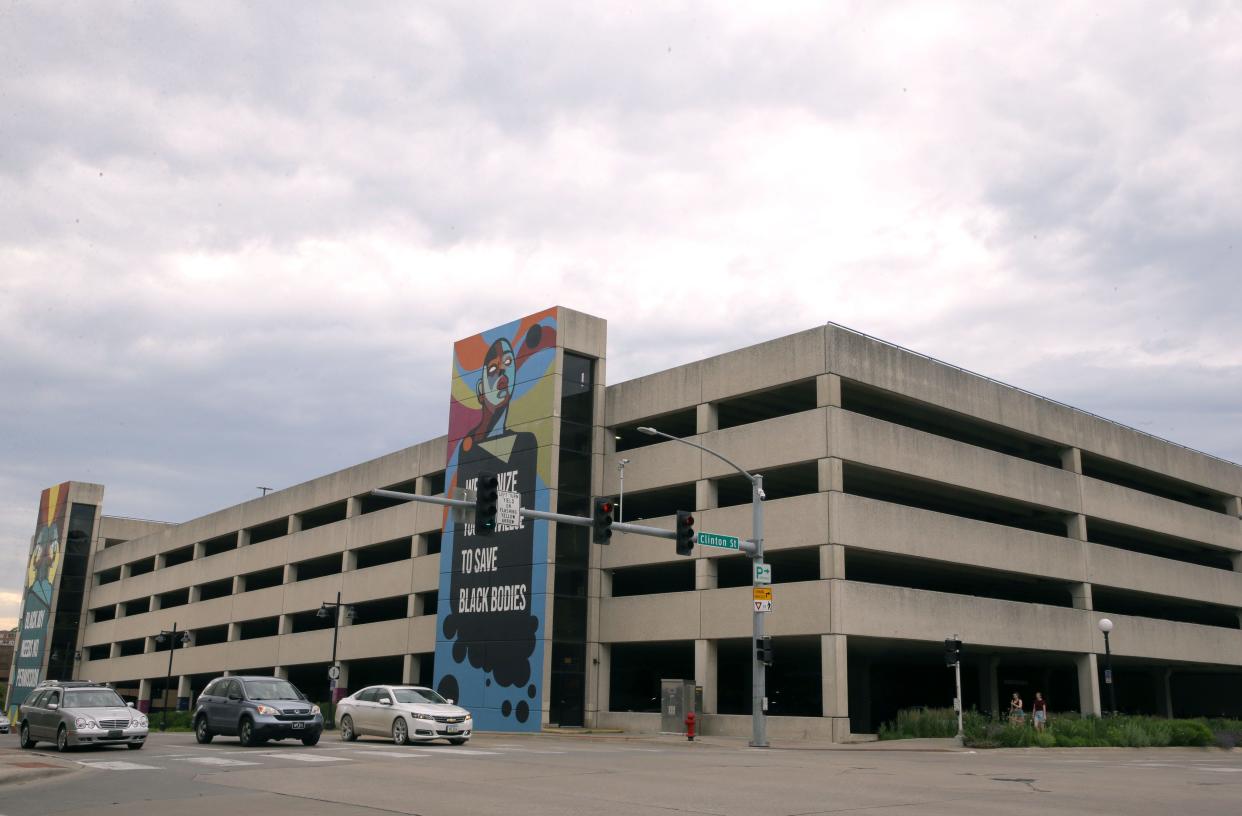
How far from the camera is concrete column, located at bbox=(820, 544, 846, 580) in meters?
39.8

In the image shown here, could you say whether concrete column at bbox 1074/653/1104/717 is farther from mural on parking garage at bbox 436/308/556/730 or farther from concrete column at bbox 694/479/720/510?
mural on parking garage at bbox 436/308/556/730

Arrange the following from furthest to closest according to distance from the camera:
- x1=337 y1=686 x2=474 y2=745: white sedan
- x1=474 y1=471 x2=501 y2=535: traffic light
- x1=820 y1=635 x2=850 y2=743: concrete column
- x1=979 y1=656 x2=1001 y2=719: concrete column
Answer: x1=979 y1=656 x2=1001 y2=719: concrete column < x1=820 y1=635 x2=850 y2=743: concrete column < x1=337 y1=686 x2=474 y2=745: white sedan < x1=474 y1=471 x2=501 y2=535: traffic light

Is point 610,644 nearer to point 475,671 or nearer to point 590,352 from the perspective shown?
point 475,671

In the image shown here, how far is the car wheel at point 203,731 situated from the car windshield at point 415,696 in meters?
4.76

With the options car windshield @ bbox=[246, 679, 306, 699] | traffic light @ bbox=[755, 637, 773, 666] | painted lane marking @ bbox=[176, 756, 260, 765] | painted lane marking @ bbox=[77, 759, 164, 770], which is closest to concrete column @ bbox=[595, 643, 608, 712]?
traffic light @ bbox=[755, 637, 773, 666]

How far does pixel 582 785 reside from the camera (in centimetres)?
1744

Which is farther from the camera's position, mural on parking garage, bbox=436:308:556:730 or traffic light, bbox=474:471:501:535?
mural on parking garage, bbox=436:308:556:730

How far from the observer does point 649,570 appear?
5062cm

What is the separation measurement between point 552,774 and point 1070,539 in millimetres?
37481

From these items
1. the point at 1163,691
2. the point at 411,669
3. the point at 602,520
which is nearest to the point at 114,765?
the point at 602,520

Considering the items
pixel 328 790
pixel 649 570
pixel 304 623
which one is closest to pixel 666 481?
pixel 649 570

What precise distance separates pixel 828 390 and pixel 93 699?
1037 inches

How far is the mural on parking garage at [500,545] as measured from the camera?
1826 inches

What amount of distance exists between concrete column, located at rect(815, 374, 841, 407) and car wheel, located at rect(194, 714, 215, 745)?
2367 centimetres
